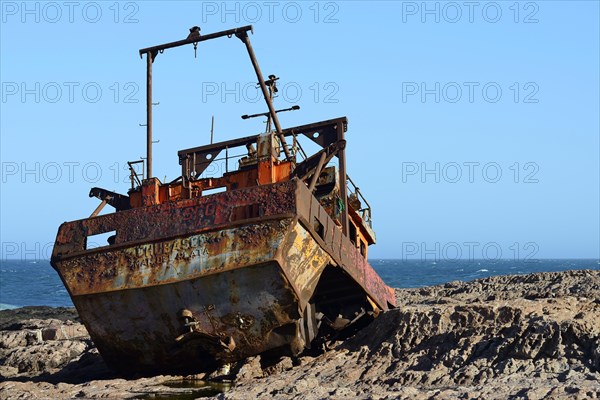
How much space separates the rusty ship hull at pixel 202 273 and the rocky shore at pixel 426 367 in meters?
0.46

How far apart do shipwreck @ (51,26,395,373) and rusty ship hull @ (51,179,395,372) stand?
0.01m

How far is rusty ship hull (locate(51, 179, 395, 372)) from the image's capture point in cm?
889

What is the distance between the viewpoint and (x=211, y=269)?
8898 mm

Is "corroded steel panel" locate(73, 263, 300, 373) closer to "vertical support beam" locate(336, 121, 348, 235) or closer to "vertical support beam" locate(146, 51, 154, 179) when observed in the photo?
"vertical support beam" locate(336, 121, 348, 235)

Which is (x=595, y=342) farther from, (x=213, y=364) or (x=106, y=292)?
(x=106, y=292)

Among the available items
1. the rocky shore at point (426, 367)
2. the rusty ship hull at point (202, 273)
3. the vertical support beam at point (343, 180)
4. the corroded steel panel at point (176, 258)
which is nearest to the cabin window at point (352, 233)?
the vertical support beam at point (343, 180)

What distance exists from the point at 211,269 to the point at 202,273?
0.11 meters

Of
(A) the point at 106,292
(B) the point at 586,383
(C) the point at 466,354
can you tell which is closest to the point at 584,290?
(C) the point at 466,354

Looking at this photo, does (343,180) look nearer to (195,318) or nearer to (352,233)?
(352,233)

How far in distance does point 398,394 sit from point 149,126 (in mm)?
5546

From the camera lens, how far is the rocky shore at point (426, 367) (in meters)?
7.75

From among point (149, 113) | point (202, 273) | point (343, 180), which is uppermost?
point (149, 113)

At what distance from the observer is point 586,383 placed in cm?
729

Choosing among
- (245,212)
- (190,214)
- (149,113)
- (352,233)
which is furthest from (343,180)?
(149,113)
